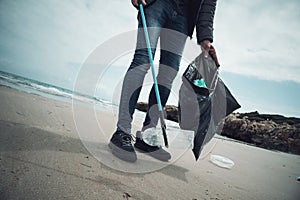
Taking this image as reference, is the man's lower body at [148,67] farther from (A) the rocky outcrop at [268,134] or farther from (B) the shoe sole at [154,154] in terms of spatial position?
(A) the rocky outcrop at [268,134]

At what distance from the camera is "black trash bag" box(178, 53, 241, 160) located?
1509mm

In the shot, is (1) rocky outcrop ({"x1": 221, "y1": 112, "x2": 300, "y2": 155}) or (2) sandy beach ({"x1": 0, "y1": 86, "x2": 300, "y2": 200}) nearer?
(2) sandy beach ({"x1": 0, "y1": 86, "x2": 300, "y2": 200})

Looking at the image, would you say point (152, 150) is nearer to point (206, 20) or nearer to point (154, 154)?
point (154, 154)

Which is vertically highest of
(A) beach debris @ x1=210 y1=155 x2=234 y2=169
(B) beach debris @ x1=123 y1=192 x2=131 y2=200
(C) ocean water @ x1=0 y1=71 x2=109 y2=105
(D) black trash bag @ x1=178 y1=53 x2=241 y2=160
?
(D) black trash bag @ x1=178 y1=53 x2=241 y2=160

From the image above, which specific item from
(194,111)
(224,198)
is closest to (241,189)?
(224,198)

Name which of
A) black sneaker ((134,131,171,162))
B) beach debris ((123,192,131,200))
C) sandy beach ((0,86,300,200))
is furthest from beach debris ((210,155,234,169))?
beach debris ((123,192,131,200))

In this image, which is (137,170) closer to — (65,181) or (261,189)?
(65,181)

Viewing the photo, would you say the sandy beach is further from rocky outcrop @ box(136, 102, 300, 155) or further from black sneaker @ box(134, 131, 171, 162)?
rocky outcrop @ box(136, 102, 300, 155)

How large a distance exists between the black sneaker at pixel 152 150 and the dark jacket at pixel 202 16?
1042 mm

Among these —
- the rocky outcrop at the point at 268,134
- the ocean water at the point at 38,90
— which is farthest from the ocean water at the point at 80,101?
the rocky outcrop at the point at 268,134

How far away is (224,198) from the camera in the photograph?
3.49 ft

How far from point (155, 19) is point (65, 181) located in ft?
4.53

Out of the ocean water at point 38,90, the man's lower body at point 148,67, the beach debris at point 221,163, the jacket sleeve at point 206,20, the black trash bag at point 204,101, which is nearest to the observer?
the man's lower body at point 148,67

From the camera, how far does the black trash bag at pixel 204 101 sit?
1.51 meters
